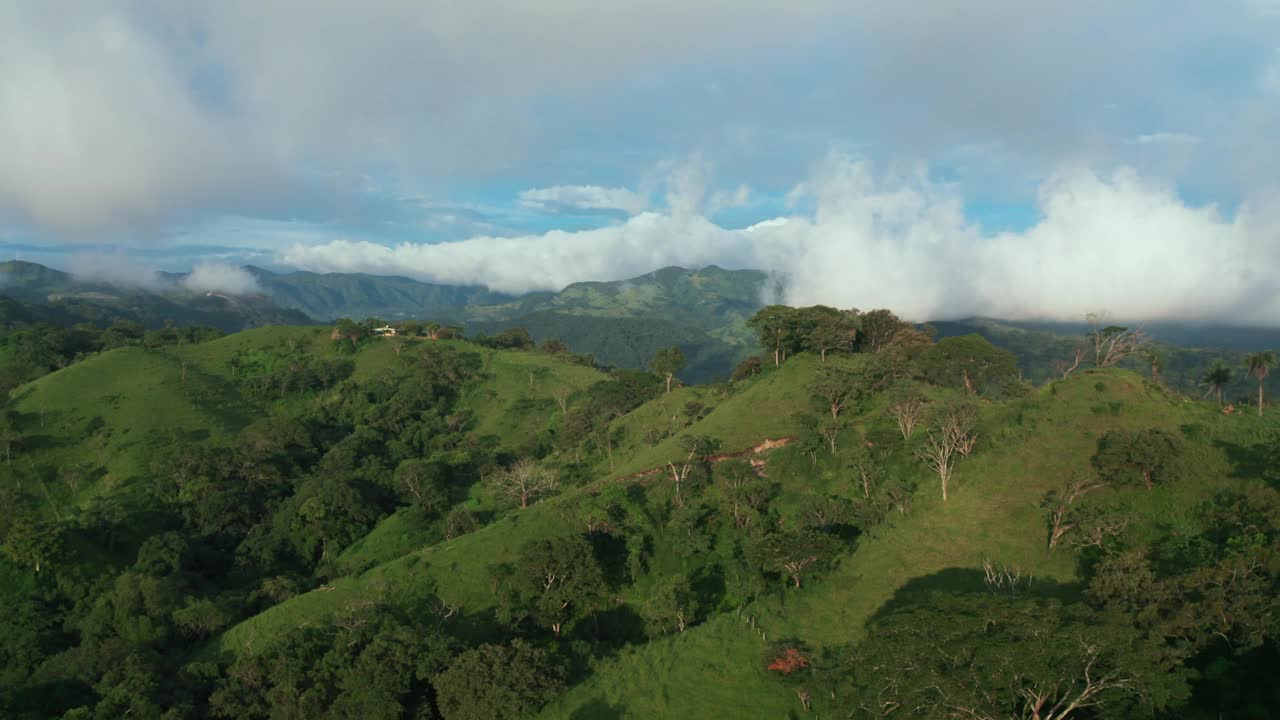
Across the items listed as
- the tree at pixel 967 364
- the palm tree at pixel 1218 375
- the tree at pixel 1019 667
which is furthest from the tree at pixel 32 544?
the palm tree at pixel 1218 375

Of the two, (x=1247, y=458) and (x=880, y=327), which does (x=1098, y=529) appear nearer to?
(x=1247, y=458)

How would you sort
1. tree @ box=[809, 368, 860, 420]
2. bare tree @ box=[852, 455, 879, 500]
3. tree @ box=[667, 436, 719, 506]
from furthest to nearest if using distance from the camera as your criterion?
tree @ box=[809, 368, 860, 420], tree @ box=[667, 436, 719, 506], bare tree @ box=[852, 455, 879, 500]

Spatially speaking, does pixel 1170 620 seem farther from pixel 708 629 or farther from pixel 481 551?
pixel 481 551

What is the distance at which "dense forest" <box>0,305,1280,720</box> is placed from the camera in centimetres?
2647

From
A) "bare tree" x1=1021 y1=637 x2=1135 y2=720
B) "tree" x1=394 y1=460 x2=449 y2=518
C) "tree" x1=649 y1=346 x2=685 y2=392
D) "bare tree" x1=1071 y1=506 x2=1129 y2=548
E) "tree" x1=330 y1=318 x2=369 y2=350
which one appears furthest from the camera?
"tree" x1=330 y1=318 x2=369 y2=350

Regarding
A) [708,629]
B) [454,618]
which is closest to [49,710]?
[454,618]

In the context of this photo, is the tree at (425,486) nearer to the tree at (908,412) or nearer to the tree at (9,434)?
the tree at (9,434)

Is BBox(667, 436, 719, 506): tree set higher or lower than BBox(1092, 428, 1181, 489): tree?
lower

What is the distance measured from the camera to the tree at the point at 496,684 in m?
32.2

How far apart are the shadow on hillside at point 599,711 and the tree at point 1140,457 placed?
32.9 meters

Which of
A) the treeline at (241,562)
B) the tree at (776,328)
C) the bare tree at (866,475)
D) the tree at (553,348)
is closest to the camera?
the treeline at (241,562)

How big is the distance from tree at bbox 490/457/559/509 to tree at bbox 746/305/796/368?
31.1 metres

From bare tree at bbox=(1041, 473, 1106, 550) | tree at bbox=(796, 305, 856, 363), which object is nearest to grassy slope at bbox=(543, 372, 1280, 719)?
bare tree at bbox=(1041, 473, 1106, 550)

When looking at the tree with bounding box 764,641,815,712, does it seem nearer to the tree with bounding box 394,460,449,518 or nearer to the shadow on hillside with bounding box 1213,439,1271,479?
the shadow on hillside with bounding box 1213,439,1271,479
